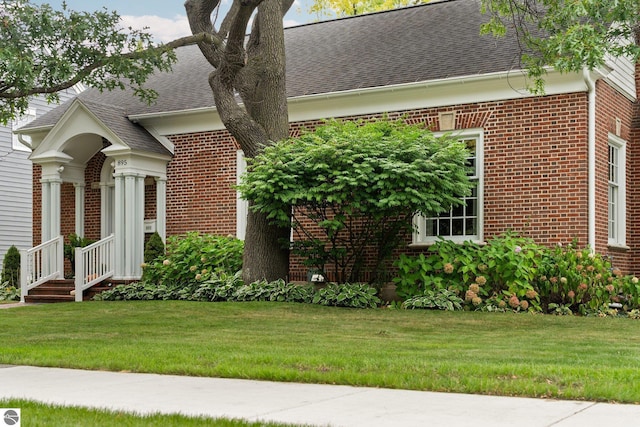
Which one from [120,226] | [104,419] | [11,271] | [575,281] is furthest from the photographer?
[11,271]

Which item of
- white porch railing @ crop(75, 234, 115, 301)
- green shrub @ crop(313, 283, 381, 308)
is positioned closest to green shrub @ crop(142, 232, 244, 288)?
white porch railing @ crop(75, 234, 115, 301)

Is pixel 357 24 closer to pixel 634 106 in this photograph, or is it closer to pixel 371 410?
pixel 634 106

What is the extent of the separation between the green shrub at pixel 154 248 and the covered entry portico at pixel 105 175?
23cm

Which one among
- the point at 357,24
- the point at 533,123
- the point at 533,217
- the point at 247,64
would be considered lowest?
the point at 533,217

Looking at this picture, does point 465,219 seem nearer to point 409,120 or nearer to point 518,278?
point 518,278

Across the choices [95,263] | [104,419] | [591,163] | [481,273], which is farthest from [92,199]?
[104,419]

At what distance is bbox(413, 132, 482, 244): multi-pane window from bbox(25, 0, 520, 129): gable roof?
1459mm

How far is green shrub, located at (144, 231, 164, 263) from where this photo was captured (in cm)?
1822

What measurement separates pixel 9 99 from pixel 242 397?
25.8 ft

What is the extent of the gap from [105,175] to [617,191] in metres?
11.4

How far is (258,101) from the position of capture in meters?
16.0

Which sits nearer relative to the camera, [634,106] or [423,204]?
[423,204]

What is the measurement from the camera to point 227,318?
42.4 feet

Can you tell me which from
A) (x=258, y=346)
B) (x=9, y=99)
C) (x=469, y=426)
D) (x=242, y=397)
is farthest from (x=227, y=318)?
(x=469, y=426)
